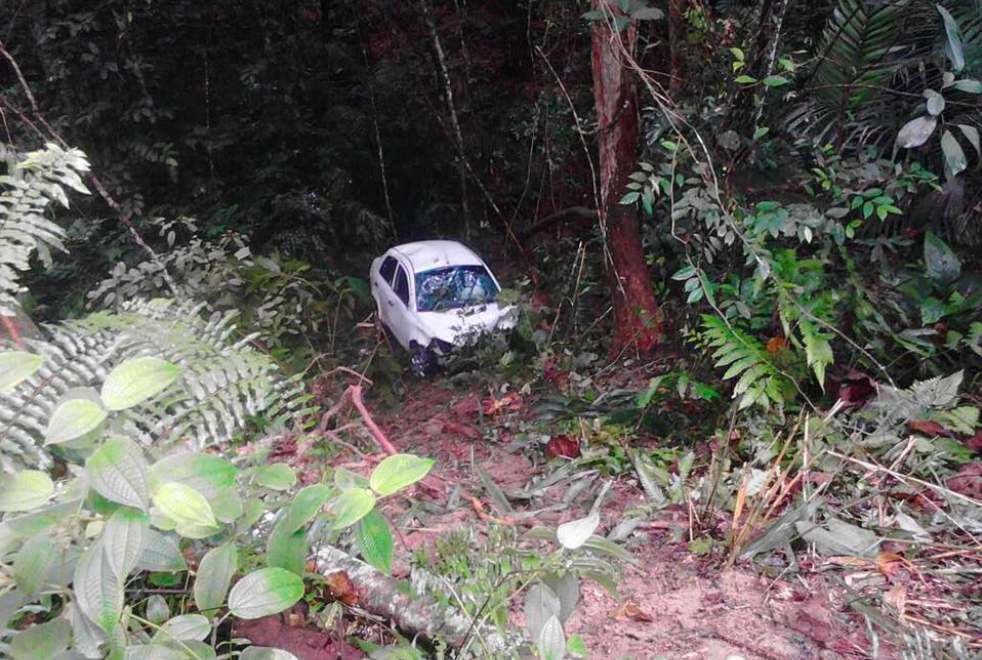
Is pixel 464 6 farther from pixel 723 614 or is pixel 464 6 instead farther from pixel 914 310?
pixel 723 614

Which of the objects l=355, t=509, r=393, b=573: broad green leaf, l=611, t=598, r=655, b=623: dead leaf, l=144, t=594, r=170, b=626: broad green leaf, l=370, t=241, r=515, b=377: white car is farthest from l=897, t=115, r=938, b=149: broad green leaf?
l=144, t=594, r=170, b=626: broad green leaf

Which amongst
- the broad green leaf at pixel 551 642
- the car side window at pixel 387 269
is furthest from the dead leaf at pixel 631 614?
the car side window at pixel 387 269

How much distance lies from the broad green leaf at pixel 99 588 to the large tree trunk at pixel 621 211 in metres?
4.14

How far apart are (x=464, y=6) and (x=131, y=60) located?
3575mm

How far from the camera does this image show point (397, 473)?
127 centimetres

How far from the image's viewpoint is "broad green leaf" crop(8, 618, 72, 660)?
108cm

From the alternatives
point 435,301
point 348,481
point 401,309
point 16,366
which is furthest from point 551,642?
point 401,309

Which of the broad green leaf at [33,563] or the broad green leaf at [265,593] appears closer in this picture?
the broad green leaf at [33,563]

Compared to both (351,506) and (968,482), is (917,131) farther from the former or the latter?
(351,506)

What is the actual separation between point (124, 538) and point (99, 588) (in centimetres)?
9

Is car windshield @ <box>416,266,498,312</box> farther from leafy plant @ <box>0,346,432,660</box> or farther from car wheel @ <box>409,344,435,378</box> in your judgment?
leafy plant @ <box>0,346,432,660</box>

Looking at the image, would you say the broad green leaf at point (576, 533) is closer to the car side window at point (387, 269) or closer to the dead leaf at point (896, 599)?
the dead leaf at point (896, 599)

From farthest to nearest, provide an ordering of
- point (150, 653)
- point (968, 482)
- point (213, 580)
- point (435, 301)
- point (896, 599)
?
point (435, 301) < point (968, 482) < point (896, 599) < point (213, 580) < point (150, 653)

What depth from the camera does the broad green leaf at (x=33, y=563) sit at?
3.43 ft
